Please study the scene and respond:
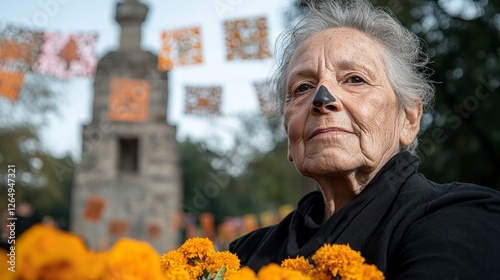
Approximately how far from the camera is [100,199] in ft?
54.4

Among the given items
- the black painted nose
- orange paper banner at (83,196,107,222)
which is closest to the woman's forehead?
the black painted nose

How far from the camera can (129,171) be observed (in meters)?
17.5

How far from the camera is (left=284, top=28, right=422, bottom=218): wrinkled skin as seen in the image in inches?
66.3

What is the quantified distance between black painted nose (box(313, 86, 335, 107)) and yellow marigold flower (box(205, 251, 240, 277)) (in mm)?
573

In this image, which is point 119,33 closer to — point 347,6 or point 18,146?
point 18,146

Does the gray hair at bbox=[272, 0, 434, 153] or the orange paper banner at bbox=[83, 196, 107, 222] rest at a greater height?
the gray hair at bbox=[272, 0, 434, 153]

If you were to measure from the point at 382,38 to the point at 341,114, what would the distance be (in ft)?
1.24

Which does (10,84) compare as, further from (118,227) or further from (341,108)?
(341,108)

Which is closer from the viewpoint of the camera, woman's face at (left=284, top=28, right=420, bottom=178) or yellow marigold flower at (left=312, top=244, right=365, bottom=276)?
yellow marigold flower at (left=312, top=244, right=365, bottom=276)

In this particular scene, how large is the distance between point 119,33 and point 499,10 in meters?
12.1

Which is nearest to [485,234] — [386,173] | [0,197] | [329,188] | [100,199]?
[386,173]

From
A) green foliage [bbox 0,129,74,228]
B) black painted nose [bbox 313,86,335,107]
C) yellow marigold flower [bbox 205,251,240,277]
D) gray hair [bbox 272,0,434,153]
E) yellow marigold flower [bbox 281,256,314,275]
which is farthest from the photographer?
green foliage [bbox 0,129,74,228]

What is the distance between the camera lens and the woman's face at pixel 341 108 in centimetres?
168

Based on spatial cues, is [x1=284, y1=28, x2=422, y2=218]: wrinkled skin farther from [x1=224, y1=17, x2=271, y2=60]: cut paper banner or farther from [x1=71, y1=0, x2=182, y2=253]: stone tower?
[x1=71, y1=0, x2=182, y2=253]: stone tower
